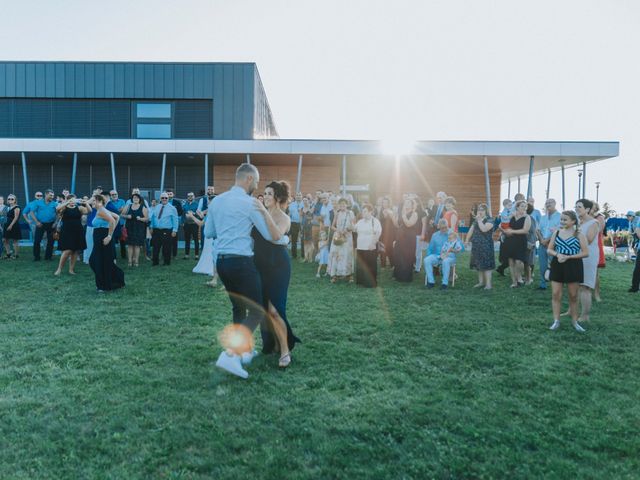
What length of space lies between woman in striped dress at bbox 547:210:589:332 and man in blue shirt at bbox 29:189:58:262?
453 inches

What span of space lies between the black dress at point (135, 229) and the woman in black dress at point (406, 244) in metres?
5.93

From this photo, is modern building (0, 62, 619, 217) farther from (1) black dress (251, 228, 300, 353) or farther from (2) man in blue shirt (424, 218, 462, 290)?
(1) black dress (251, 228, 300, 353)

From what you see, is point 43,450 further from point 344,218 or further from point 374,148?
point 374,148

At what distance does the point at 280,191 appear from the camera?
4.41 metres

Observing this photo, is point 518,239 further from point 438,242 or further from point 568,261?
point 568,261

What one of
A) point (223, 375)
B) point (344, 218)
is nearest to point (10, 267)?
point (344, 218)

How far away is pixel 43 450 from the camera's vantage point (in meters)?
2.74

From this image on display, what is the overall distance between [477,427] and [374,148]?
15.4 meters

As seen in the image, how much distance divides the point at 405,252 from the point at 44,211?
30.2ft

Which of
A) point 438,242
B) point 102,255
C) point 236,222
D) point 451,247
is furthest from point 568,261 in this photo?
point 102,255

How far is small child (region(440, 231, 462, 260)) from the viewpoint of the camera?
883cm

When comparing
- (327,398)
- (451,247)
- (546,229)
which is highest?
(546,229)

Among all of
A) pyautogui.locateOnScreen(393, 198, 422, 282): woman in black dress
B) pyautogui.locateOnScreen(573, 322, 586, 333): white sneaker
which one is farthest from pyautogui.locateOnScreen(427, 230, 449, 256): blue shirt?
pyautogui.locateOnScreen(573, 322, 586, 333): white sneaker

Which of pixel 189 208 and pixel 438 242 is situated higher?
pixel 189 208
